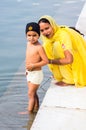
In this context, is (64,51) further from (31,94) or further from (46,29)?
(31,94)

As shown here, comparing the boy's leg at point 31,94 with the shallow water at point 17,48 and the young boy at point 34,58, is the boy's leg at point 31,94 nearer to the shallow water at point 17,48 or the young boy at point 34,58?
the young boy at point 34,58

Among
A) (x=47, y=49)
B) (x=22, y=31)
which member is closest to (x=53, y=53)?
(x=47, y=49)

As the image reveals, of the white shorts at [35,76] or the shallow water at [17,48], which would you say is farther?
the shallow water at [17,48]

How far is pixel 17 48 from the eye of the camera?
8547 mm

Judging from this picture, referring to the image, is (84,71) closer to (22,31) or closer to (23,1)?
(22,31)

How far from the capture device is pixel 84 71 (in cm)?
514

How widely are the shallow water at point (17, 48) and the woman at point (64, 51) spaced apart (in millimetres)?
722

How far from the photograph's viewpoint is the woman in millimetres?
4914

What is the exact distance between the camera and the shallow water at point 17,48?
17.6 ft

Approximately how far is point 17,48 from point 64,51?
3742mm

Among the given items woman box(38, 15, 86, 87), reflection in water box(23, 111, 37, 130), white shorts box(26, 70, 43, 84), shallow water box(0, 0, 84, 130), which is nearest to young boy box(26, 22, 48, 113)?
white shorts box(26, 70, 43, 84)

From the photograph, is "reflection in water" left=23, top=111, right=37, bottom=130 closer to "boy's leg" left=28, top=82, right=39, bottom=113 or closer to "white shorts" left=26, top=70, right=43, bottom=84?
"boy's leg" left=28, top=82, right=39, bottom=113

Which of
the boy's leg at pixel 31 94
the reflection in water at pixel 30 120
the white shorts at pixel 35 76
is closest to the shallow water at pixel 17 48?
the reflection in water at pixel 30 120

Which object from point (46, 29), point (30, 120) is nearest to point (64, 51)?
point (46, 29)
